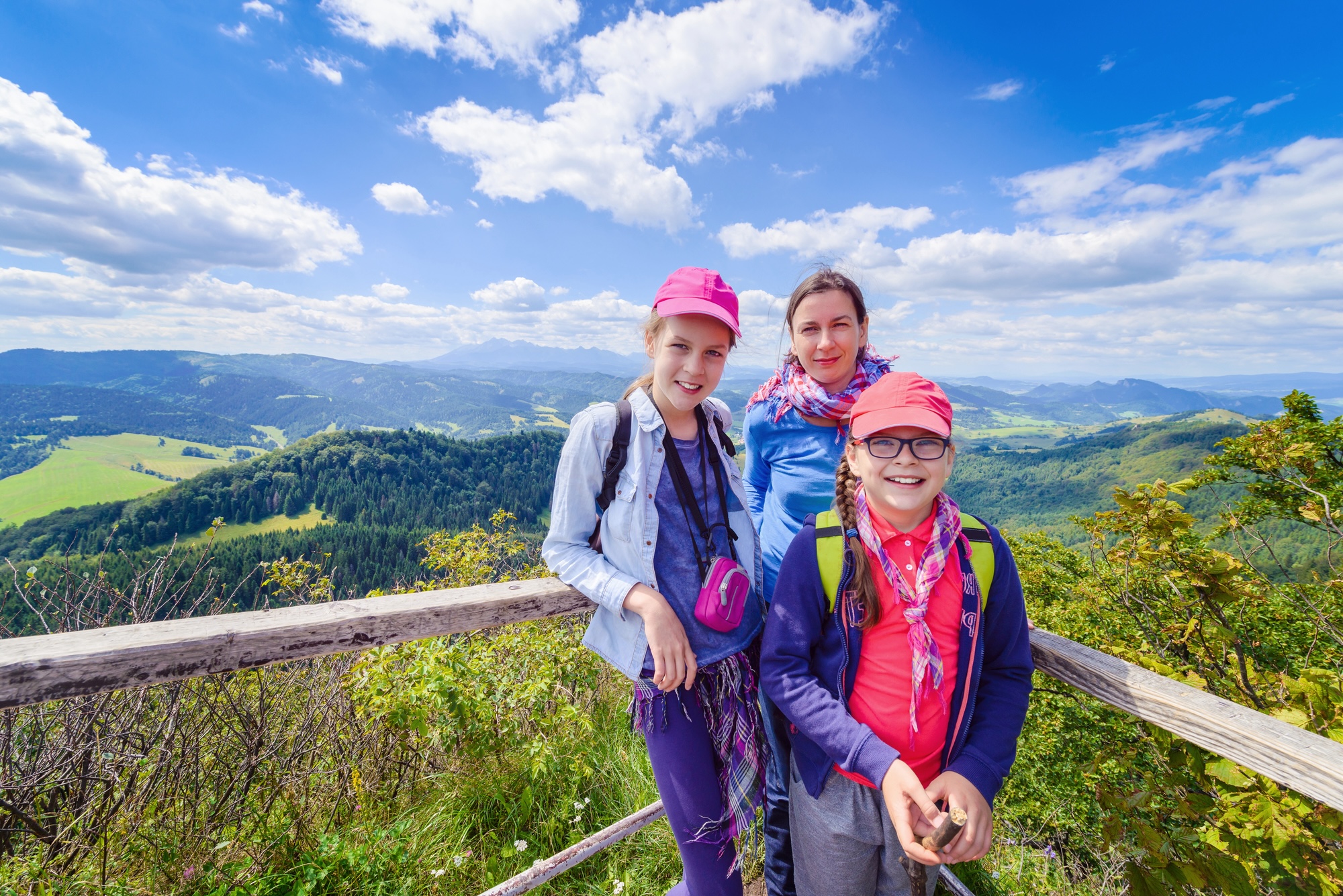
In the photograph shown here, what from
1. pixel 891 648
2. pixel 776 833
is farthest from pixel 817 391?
pixel 776 833

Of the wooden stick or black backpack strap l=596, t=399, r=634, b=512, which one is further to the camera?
black backpack strap l=596, t=399, r=634, b=512

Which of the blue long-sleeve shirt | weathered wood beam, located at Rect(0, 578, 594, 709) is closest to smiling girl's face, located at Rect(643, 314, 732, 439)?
the blue long-sleeve shirt

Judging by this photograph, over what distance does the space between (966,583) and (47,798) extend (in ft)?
13.8

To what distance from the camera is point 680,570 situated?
1.87 metres

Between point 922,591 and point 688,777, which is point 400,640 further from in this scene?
point 922,591

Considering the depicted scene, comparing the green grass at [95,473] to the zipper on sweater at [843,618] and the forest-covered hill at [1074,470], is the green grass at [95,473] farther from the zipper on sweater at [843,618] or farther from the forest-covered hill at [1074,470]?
the forest-covered hill at [1074,470]

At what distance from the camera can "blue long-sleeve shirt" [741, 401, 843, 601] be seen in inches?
86.8

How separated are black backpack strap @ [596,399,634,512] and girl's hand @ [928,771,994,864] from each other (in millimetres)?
1285

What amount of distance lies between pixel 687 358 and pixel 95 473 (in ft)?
511

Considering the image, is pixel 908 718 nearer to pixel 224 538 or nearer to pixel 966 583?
pixel 966 583

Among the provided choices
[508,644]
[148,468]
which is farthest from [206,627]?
[148,468]

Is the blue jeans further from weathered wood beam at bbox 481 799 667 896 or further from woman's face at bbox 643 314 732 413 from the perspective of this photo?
woman's face at bbox 643 314 732 413

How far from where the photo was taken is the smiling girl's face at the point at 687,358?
187 centimetres

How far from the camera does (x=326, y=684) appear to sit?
3.72m
